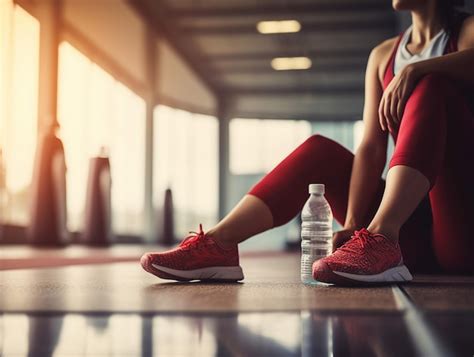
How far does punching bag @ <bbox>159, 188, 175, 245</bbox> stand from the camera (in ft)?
28.5

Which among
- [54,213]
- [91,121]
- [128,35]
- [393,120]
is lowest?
[54,213]

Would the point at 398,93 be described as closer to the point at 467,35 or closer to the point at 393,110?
the point at 393,110

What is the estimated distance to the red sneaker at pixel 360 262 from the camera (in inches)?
51.4

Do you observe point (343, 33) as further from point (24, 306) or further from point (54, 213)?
point (24, 306)

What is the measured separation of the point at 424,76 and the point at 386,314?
Result: 0.70 meters

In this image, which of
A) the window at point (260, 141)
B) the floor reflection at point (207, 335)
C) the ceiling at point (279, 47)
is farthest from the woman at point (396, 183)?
the window at point (260, 141)

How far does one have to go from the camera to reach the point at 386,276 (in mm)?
1341

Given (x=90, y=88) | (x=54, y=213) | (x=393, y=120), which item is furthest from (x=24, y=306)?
(x=90, y=88)

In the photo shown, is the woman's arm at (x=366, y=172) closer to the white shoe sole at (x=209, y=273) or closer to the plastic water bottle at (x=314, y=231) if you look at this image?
the plastic water bottle at (x=314, y=231)

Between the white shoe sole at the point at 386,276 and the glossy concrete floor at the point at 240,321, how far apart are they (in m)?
0.02

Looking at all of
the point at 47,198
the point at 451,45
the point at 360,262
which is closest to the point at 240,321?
the point at 360,262

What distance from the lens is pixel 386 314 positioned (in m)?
0.92

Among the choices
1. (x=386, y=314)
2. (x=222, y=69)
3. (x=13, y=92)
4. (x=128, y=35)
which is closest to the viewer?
(x=386, y=314)

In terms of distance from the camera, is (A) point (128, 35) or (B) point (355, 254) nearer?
(B) point (355, 254)
